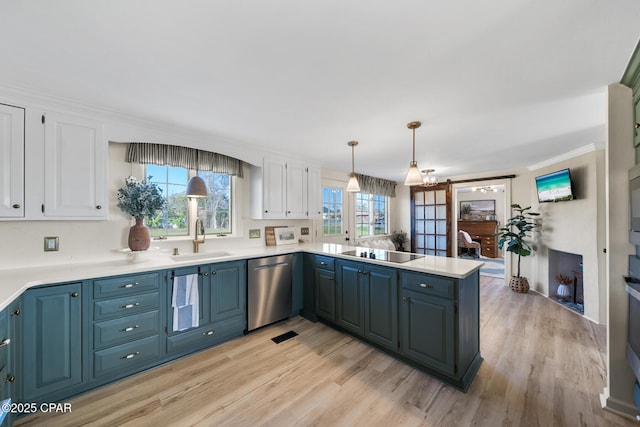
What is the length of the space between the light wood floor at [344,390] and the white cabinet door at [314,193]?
6.04 ft

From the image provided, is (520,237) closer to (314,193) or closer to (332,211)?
(332,211)

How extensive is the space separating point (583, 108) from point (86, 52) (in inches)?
145

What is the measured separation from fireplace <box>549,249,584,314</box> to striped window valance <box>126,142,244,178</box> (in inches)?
204

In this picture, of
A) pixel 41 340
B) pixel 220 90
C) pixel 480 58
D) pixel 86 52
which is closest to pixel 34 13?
pixel 86 52

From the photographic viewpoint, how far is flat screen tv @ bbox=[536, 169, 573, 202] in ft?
11.3

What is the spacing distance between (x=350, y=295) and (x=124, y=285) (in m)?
2.04

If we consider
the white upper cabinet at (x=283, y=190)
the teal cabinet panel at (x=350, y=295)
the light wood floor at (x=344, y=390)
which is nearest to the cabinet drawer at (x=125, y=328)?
the light wood floor at (x=344, y=390)

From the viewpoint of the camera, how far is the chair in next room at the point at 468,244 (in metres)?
7.09

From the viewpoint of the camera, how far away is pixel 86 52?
1.39 meters

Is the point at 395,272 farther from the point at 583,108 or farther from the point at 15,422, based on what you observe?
the point at 15,422

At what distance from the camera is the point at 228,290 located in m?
2.54

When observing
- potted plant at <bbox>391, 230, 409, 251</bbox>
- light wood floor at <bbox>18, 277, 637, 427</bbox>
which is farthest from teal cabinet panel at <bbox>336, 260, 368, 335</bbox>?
potted plant at <bbox>391, 230, 409, 251</bbox>

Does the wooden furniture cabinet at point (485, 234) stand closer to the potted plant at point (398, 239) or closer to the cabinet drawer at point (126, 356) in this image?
the potted plant at point (398, 239)

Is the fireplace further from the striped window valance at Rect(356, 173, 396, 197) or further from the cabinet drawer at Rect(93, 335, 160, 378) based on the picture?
the cabinet drawer at Rect(93, 335, 160, 378)
